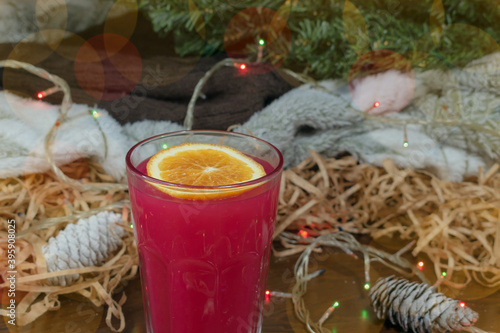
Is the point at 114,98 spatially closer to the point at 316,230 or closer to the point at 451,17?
the point at 316,230

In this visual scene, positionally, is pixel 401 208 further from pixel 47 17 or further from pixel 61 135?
pixel 47 17

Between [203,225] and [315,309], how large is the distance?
32 centimetres

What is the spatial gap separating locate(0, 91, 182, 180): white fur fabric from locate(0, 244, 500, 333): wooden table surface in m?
0.31

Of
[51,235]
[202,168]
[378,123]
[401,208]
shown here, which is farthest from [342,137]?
[51,235]

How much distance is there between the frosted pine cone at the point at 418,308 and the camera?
702 mm

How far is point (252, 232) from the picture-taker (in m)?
0.62

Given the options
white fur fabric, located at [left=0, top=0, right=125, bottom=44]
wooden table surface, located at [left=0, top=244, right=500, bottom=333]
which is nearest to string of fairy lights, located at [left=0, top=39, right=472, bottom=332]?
wooden table surface, located at [left=0, top=244, right=500, bottom=333]

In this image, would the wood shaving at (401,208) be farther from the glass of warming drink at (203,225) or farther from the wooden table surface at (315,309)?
the glass of warming drink at (203,225)

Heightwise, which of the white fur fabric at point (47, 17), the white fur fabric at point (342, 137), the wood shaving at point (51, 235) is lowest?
the wood shaving at point (51, 235)

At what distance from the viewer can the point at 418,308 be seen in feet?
2.37

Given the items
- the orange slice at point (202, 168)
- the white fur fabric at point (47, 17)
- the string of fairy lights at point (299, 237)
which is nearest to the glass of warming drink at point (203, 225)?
the orange slice at point (202, 168)

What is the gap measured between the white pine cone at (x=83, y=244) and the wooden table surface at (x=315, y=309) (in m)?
0.06

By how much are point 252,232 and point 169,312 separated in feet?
0.61

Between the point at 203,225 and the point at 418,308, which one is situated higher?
the point at 203,225
